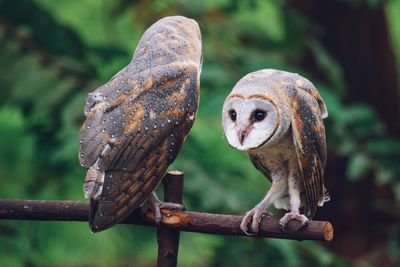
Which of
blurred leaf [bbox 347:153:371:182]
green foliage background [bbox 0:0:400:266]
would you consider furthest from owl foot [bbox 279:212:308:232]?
blurred leaf [bbox 347:153:371:182]

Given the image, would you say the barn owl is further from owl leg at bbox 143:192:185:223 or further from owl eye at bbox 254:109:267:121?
owl leg at bbox 143:192:185:223

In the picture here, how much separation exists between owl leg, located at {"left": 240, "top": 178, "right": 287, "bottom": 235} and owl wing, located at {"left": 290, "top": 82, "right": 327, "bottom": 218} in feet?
0.32

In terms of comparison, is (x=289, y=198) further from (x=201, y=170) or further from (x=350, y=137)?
(x=350, y=137)

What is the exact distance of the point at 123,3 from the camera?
593cm

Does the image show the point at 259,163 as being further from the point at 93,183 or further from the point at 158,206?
the point at 93,183

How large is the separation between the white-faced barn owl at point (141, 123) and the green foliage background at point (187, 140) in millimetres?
1684

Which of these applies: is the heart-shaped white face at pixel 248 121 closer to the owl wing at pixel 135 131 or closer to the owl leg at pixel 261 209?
the owl leg at pixel 261 209

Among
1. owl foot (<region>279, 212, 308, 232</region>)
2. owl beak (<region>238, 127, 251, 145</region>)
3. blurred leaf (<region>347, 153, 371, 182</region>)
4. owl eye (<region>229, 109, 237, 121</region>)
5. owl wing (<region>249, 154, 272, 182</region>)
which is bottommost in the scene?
blurred leaf (<region>347, 153, 371, 182</region>)

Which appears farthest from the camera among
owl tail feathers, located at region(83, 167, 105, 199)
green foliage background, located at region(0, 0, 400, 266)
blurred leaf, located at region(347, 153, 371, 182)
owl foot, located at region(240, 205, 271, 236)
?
blurred leaf, located at region(347, 153, 371, 182)

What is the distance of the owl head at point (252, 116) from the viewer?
2871 mm

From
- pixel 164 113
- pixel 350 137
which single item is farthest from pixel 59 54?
pixel 164 113

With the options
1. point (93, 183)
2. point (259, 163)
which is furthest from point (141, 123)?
point (259, 163)

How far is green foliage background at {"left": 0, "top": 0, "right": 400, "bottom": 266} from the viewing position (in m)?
5.32

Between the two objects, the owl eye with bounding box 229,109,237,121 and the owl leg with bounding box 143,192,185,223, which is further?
the owl leg with bounding box 143,192,185,223
